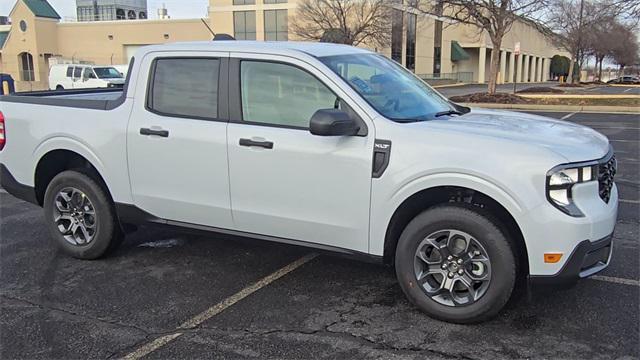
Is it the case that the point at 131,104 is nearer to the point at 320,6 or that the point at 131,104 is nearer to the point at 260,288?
the point at 260,288

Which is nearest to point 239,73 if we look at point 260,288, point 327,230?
point 327,230

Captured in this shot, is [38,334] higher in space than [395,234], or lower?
lower

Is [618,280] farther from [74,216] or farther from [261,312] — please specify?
[74,216]

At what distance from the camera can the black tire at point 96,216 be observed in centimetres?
507

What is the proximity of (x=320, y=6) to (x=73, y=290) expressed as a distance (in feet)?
135

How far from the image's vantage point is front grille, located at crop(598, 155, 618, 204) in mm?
3721

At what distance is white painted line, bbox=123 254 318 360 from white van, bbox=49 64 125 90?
95.7 feet

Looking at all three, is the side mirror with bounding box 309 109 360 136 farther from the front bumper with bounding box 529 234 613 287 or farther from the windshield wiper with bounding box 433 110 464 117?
the front bumper with bounding box 529 234 613 287

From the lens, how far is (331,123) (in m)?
3.75

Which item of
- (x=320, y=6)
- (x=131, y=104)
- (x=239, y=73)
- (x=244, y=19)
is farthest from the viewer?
(x=244, y=19)

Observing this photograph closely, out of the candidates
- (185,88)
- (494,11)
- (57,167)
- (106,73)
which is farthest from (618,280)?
(106,73)

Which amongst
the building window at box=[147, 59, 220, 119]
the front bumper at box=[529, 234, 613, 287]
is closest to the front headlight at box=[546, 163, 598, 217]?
the front bumper at box=[529, 234, 613, 287]

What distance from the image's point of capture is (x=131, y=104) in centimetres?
483

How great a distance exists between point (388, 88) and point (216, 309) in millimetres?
2092
